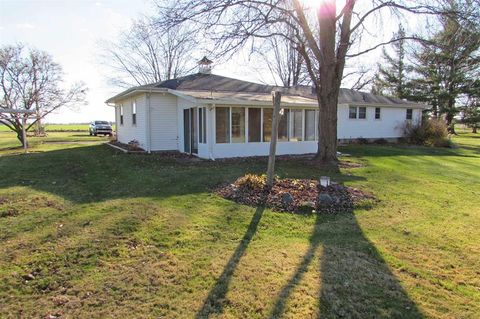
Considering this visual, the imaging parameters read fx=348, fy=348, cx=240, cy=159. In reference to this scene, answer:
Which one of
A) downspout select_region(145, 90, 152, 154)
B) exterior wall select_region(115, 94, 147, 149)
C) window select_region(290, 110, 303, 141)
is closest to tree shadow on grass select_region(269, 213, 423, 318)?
window select_region(290, 110, 303, 141)

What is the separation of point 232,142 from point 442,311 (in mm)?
10642

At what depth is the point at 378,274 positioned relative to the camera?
161 inches

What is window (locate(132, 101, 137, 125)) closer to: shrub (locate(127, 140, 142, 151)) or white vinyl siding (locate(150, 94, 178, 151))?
shrub (locate(127, 140, 142, 151))

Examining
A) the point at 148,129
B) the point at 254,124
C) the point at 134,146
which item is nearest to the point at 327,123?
the point at 254,124

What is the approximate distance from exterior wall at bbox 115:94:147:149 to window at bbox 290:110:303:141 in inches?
253

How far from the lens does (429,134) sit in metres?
23.4

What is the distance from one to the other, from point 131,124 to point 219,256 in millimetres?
14496

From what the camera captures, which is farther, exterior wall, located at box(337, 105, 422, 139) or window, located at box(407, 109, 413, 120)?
window, located at box(407, 109, 413, 120)

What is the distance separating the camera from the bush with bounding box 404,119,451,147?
2280 centimetres

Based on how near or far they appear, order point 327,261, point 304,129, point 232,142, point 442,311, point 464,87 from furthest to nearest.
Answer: point 464,87, point 304,129, point 232,142, point 327,261, point 442,311

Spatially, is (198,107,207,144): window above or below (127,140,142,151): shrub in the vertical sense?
above

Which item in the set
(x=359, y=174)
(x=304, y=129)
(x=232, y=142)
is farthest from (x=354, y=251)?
(x=304, y=129)

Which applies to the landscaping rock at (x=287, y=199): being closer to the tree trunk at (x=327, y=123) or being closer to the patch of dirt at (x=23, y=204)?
the patch of dirt at (x=23, y=204)

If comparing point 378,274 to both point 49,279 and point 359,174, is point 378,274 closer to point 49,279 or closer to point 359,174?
point 49,279
